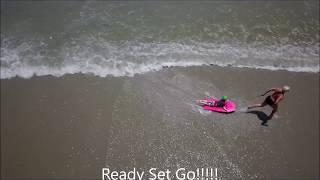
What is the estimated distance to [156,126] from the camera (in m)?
8.70

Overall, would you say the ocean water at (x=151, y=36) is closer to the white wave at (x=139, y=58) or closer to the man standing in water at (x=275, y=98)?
the white wave at (x=139, y=58)

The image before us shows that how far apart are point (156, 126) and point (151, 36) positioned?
13.4ft

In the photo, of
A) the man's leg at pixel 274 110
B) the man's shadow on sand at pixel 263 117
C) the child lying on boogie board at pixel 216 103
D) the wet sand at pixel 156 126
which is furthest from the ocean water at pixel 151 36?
the man's leg at pixel 274 110

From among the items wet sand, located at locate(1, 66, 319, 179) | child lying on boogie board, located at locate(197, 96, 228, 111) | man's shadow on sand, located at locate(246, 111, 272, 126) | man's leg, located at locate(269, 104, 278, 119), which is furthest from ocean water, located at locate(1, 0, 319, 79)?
man's leg, located at locate(269, 104, 278, 119)

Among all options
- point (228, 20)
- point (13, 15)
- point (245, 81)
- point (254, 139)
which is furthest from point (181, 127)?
point (13, 15)

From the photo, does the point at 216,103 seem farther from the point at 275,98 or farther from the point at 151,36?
the point at 151,36

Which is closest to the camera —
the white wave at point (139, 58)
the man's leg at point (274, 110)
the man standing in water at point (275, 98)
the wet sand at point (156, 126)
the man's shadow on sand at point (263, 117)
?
the wet sand at point (156, 126)

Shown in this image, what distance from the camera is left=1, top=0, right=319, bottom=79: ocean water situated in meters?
10.6

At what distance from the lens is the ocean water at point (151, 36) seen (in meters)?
10.6

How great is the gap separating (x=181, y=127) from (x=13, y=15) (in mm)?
7892

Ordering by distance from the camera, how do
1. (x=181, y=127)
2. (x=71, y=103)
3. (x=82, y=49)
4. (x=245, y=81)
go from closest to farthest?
1. (x=181, y=127)
2. (x=71, y=103)
3. (x=245, y=81)
4. (x=82, y=49)

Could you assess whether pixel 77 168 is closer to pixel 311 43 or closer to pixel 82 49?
pixel 82 49

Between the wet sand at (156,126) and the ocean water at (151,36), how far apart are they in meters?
0.59

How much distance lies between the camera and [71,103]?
927 cm
